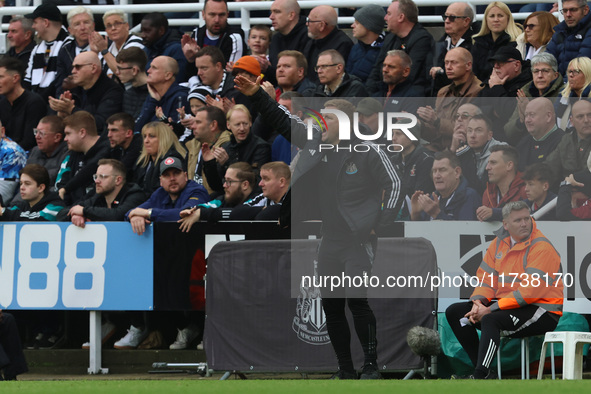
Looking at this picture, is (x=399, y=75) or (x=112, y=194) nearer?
(x=112, y=194)

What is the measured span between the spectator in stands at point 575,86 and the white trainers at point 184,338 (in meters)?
4.19

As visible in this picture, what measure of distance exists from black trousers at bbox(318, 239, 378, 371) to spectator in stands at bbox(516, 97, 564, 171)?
2.11 meters

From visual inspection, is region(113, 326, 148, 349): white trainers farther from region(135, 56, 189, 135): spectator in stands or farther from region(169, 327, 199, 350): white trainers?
region(135, 56, 189, 135): spectator in stands

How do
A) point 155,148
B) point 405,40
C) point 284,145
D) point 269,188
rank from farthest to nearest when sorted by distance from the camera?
point 405,40 → point 155,148 → point 284,145 → point 269,188

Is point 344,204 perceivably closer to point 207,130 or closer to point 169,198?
point 169,198

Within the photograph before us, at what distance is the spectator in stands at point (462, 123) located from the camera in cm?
1066

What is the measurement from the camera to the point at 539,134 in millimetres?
10391

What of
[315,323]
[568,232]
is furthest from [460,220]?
[315,323]

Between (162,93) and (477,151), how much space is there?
14.4 ft

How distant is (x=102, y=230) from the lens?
11039 mm

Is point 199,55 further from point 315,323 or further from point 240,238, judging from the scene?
point 315,323

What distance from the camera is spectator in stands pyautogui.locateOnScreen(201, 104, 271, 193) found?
11539 millimetres

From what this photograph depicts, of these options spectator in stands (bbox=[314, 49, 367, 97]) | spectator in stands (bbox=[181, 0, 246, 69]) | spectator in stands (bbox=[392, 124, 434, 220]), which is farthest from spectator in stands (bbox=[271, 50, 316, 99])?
spectator in stands (bbox=[392, 124, 434, 220])

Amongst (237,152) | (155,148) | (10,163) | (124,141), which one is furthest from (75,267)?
(10,163)
